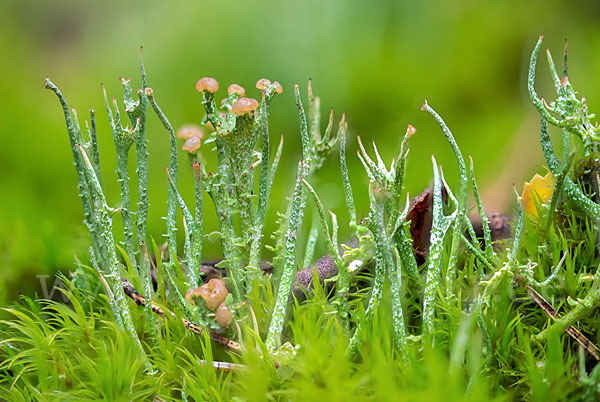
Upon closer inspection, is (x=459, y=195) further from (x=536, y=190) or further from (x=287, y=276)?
(x=536, y=190)

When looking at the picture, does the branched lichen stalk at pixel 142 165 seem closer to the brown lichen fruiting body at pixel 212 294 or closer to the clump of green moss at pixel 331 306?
the clump of green moss at pixel 331 306

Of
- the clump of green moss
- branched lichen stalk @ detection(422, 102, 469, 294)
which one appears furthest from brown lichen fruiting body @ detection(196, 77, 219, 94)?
branched lichen stalk @ detection(422, 102, 469, 294)

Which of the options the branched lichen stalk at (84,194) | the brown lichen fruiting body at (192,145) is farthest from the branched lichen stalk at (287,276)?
the branched lichen stalk at (84,194)

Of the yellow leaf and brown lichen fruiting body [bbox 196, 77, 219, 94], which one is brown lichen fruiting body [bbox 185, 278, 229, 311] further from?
the yellow leaf

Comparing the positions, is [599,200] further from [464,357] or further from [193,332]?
[193,332]

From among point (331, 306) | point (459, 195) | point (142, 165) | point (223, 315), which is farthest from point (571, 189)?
point (142, 165)

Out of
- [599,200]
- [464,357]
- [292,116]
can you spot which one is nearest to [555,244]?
[599,200]
